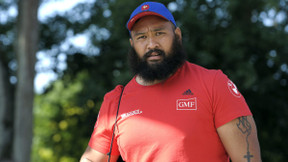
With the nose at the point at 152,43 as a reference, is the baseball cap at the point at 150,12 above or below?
above

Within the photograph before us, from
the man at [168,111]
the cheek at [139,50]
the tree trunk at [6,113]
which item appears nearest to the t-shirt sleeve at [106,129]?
the man at [168,111]

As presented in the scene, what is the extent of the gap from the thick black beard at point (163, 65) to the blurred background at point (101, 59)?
5.63m

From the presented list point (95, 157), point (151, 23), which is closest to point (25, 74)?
point (95, 157)

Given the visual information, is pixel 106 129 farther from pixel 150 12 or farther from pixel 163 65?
pixel 150 12

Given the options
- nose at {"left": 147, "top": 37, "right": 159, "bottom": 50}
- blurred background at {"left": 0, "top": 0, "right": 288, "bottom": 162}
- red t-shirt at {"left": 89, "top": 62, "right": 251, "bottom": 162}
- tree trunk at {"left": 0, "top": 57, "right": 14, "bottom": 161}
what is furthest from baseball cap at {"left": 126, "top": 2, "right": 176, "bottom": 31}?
tree trunk at {"left": 0, "top": 57, "right": 14, "bottom": 161}

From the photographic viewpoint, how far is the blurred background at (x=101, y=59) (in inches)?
327

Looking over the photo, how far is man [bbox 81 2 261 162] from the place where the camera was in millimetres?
1776

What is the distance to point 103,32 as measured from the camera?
9602 millimetres

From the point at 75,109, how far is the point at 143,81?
951 cm

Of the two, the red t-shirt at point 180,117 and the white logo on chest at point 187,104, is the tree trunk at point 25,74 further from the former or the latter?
the white logo on chest at point 187,104

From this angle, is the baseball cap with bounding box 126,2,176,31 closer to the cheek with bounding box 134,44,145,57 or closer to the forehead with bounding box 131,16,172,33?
the forehead with bounding box 131,16,172,33

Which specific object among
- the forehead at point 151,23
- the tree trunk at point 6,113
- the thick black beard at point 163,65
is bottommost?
the tree trunk at point 6,113

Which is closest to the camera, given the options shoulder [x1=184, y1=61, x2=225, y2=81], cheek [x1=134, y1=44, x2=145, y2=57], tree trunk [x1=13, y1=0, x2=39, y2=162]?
shoulder [x1=184, y1=61, x2=225, y2=81]

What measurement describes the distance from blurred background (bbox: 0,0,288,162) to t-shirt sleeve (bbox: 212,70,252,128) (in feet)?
19.9
